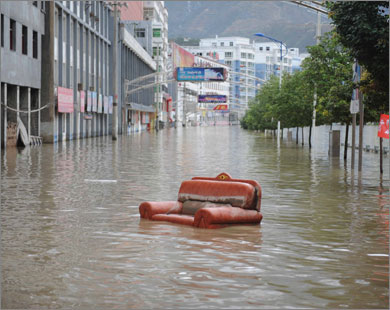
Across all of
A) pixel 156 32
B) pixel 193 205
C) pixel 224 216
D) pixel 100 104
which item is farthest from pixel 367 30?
pixel 156 32

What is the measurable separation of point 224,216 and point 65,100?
5082cm

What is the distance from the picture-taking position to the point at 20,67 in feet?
168

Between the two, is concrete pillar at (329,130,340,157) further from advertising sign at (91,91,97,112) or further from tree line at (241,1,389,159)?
advertising sign at (91,91,97,112)

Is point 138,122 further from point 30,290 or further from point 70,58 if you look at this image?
point 30,290

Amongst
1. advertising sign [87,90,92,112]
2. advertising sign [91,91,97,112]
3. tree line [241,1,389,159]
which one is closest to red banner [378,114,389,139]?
tree line [241,1,389,159]

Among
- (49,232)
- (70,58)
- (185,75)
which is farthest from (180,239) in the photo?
(185,75)

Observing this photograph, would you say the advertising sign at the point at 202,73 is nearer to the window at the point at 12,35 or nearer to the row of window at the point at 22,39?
the row of window at the point at 22,39

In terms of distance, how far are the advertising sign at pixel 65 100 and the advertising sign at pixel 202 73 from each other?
4689 centimetres

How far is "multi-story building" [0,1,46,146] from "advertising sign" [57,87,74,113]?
10.6ft

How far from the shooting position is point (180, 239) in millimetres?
12242

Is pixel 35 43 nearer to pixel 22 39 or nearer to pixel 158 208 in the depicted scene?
pixel 22 39

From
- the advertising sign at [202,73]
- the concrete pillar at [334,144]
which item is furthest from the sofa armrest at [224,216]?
the advertising sign at [202,73]

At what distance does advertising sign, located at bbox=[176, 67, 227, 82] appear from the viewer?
11088 centimetres

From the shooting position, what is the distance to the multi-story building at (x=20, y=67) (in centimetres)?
4791
